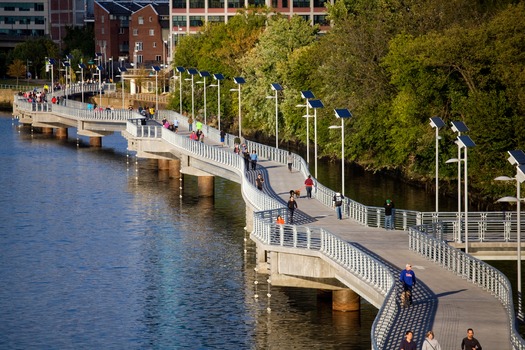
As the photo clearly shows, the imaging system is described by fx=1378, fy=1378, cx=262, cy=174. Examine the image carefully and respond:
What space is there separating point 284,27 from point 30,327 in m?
83.3

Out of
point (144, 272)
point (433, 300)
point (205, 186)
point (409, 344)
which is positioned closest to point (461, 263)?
point (433, 300)

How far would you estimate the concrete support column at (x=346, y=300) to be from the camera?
63.6 m

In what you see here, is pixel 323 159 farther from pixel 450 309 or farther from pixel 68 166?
pixel 450 309

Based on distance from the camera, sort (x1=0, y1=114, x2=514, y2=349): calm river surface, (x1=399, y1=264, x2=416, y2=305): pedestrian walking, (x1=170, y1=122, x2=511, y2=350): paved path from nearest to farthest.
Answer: (x1=170, y1=122, x2=511, y2=350): paved path
(x1=399, y1=264, x2=416, y2=305): pedestrian walking
(x1=0, y1=114, x2=514, y2=349): calm river surface

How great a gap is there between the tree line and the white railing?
33841mm

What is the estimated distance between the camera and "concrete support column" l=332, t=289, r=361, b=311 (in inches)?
2502

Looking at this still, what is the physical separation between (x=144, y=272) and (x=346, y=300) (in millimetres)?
15781

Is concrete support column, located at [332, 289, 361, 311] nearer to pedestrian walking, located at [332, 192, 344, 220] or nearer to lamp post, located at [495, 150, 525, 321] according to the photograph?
pedestrian walking, located at [332, 192, 344, 220]

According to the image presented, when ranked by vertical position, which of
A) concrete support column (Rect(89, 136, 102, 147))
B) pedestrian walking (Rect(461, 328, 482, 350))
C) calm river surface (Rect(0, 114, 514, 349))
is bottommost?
calm river surface (Rect(0, 114, 514, 349))

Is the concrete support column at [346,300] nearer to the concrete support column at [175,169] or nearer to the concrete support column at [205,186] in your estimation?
the concrete support column at [205,186]

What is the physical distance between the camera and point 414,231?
62.0 meters

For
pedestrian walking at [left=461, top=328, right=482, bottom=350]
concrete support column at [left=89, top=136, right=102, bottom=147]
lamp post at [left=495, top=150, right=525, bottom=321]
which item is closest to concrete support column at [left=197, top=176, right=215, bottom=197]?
concrete support column at [left=89, top=136, right=102, bottom=147]

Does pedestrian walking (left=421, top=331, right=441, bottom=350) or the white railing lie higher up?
the white railing

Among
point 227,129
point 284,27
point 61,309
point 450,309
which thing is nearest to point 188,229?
point 61,309
